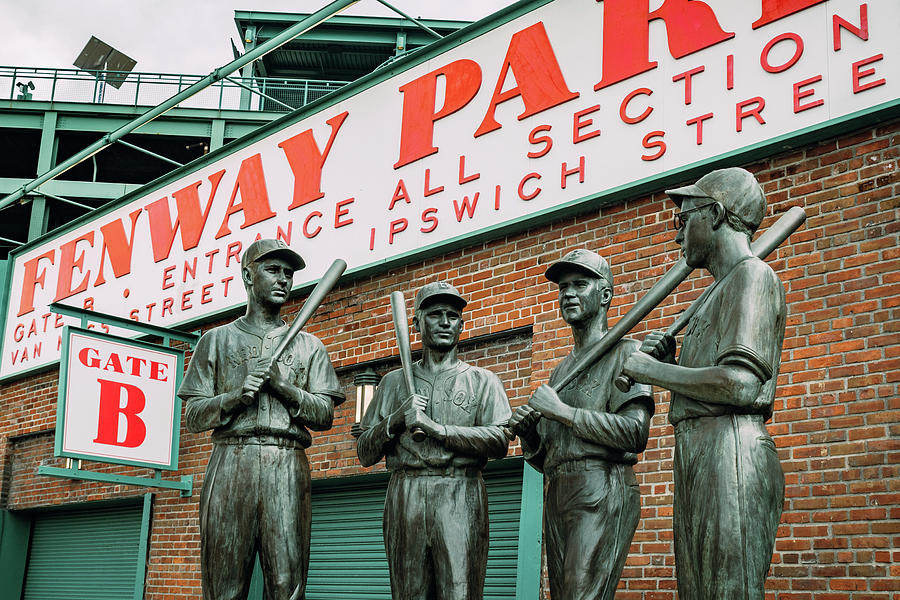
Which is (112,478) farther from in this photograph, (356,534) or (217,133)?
(217,133)

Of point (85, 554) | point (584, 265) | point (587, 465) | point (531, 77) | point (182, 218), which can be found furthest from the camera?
point (85, 554)

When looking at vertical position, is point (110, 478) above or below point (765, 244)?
below

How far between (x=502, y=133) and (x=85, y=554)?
776cm

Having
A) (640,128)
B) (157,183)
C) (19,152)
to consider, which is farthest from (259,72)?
(640,128)

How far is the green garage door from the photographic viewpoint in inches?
336

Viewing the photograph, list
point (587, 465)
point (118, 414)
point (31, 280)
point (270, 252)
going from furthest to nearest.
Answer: point (31, 280) < point (118, 414) < point (270, 252) < point (587, 465)

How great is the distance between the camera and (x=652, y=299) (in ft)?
14.6

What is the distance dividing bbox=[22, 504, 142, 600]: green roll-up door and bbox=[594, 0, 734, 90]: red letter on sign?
753 centimetres

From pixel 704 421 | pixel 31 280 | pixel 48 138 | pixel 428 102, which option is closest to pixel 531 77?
pixel 428 102

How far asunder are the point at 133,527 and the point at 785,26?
899cm

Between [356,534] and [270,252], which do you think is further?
[356,534]

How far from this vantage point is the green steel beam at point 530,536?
7.82 m

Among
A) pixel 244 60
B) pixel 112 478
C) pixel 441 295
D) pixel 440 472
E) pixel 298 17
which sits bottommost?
pixel 440 472

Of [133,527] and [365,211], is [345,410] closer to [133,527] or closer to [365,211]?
[365,211]
